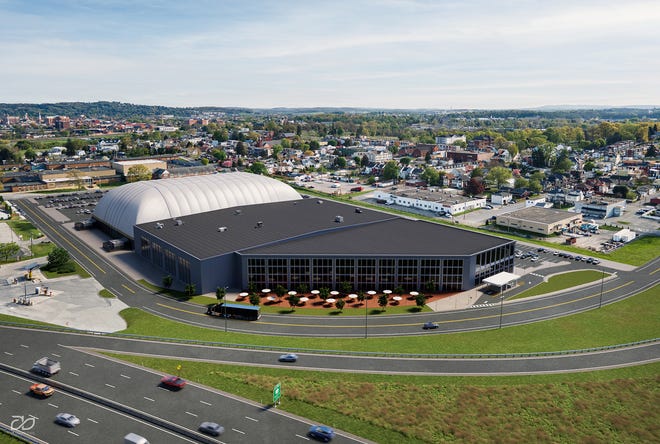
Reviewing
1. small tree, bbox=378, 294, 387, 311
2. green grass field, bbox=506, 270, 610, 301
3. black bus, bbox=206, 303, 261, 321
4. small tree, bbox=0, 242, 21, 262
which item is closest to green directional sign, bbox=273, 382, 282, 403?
black bus, bbox=206, 303, 261, 321

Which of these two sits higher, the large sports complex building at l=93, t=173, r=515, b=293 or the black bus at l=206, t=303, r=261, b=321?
the large sports complex building at l=93, t=173, r=515, b=293

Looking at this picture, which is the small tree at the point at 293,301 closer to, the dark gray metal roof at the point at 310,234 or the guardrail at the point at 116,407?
the dark gray metal roof at the point at 310,234

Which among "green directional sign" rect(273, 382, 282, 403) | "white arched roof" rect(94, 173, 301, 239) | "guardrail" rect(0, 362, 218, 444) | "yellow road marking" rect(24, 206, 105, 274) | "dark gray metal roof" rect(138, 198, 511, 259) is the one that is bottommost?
"guardrail" rect(0, 362, 218, 444)

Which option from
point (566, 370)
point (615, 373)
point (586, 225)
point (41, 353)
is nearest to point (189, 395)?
point (41, 353)

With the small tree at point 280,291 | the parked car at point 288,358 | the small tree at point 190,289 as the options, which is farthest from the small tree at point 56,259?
the parked car at point 288,358

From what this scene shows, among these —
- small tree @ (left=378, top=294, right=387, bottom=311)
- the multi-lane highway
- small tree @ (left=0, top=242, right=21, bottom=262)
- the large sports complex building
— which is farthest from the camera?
small tree @ (left=0, top=242, right=21, bottom=262)

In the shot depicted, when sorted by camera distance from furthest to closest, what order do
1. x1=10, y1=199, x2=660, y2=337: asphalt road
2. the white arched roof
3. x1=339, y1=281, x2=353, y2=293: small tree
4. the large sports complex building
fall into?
the white arched roof, the large sports complex building, x1=339, y1=281, x2=353, y2=293: small tree, x1=10, y1=199, x2=660, y2=337: asphalt road

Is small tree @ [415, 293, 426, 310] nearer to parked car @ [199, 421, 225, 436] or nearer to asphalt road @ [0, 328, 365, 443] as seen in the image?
asphalt road @ [0, 328, 365, 443]

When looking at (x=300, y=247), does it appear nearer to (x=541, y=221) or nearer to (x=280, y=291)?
(x=280, y=291)
